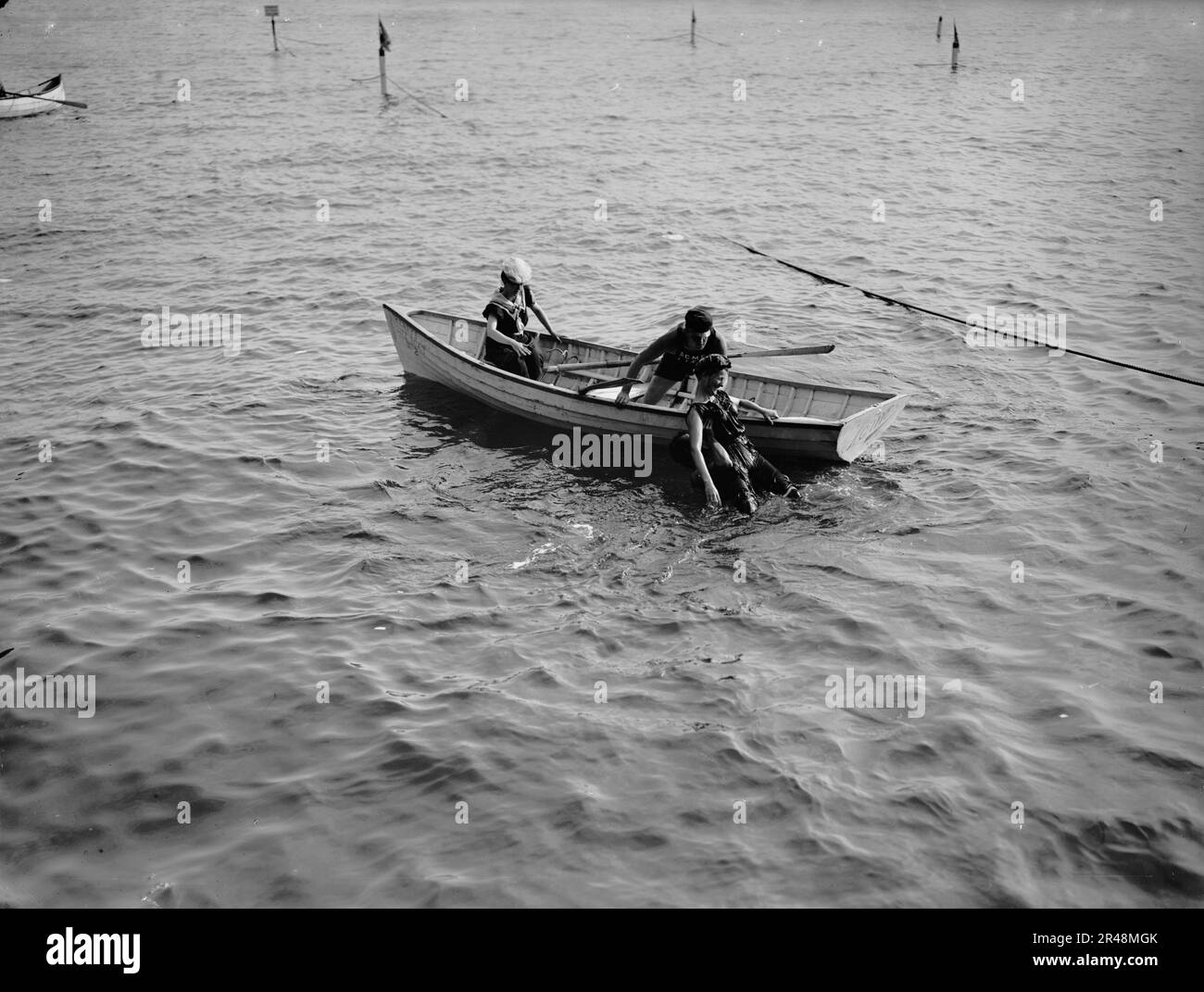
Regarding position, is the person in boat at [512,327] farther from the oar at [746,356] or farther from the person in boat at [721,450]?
the person in boat at [721,450]

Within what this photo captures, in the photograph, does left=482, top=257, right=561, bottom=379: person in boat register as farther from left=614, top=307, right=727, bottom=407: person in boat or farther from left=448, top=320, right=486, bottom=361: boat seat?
left=614, top=307, right=727, bottom=407: person in boat

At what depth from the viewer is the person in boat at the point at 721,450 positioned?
11.9 m

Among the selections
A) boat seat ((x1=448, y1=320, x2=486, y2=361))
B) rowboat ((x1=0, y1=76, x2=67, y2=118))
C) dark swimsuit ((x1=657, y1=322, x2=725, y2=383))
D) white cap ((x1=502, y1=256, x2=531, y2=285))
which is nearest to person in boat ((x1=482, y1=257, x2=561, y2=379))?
white cap ((x1=502, y1=256, x2=531, y2=285))

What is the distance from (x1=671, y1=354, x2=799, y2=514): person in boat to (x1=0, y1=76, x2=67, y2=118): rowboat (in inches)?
1257

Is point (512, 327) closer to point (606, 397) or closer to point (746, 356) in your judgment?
point (606, 397)

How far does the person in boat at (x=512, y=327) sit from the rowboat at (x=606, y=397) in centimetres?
30

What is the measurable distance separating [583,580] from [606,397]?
3.59 m

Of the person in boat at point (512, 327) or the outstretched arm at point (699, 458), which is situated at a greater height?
the person in boat at point (512, 327)

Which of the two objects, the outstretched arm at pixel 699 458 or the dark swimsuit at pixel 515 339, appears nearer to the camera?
the outstretched arm at pixel 699 458

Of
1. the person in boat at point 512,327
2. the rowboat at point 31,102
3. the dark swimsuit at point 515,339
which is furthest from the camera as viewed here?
the rowboat at point 31,102

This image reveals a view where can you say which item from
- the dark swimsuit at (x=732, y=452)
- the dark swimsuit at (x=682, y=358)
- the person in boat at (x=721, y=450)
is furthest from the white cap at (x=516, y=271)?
the dark swimsuit at (x=732, y=452)

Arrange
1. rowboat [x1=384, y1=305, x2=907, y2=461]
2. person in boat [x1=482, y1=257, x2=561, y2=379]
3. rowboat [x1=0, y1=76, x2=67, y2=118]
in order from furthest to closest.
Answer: rowboat [x1=0, y1=76, x2=67, y2=118] → person in boat [x1=482, y1=257, x2=561, y2=379] → rowboat [x1=384, y1=305, x2=907, y2=461]

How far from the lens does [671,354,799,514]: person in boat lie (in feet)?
39.1
